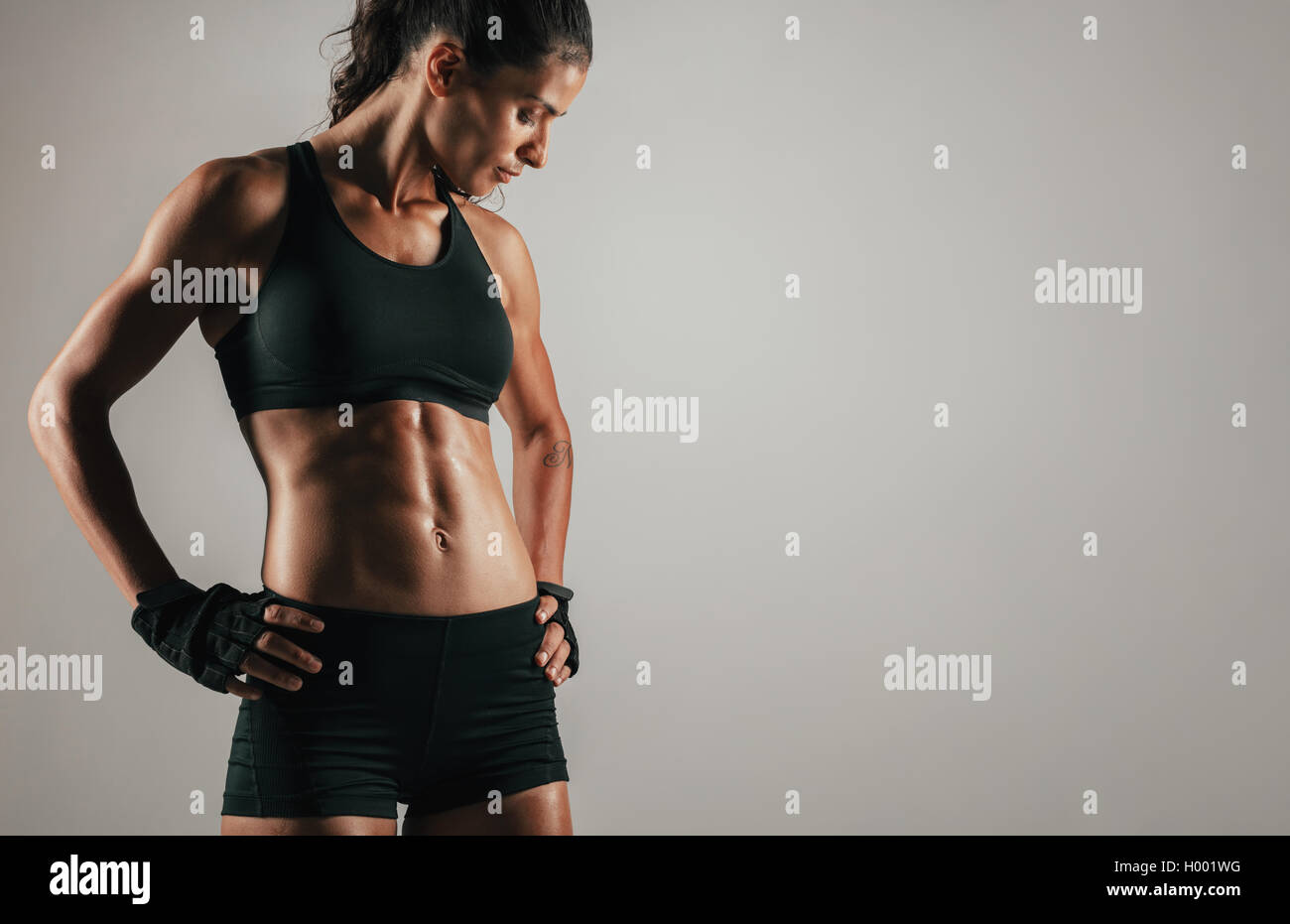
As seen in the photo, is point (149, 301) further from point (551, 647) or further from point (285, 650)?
point (551, 647)

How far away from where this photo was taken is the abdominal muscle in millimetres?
1037

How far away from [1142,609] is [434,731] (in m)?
1.95

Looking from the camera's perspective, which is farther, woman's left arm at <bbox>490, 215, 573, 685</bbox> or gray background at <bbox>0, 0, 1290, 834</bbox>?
gray background at <bbox>0, 0, 1290, 834</bbox>

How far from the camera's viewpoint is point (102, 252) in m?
2.18

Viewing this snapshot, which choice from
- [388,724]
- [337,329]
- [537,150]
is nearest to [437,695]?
[388,724]

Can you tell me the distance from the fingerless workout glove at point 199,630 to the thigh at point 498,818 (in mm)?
273

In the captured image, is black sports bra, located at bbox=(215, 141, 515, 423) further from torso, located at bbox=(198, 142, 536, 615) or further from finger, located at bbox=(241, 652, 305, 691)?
finger, located at bbox=(241, 652, 305, 691)

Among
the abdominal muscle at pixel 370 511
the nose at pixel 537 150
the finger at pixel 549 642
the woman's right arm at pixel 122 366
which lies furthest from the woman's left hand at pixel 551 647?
the nose at pixel 537 150

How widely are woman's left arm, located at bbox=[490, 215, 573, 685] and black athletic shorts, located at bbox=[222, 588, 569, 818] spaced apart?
285 mm

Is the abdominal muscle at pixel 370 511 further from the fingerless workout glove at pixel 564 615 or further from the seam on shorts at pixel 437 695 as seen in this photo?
the fingerless workout glove at pixel 564 615

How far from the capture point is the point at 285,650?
1.00 metres

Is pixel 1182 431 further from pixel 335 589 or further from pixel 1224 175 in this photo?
pixel 335 589

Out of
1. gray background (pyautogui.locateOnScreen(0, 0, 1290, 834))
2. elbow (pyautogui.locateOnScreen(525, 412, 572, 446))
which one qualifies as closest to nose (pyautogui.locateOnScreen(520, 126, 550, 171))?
elbow (pyautogui.locateOnScreen(525, 412, 572, 446))

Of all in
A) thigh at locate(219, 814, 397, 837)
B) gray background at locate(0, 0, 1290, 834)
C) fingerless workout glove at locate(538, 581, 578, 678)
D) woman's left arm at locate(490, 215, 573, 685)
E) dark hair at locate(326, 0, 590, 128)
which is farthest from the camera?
gray background at locate(0, 0, 1290, 834)
